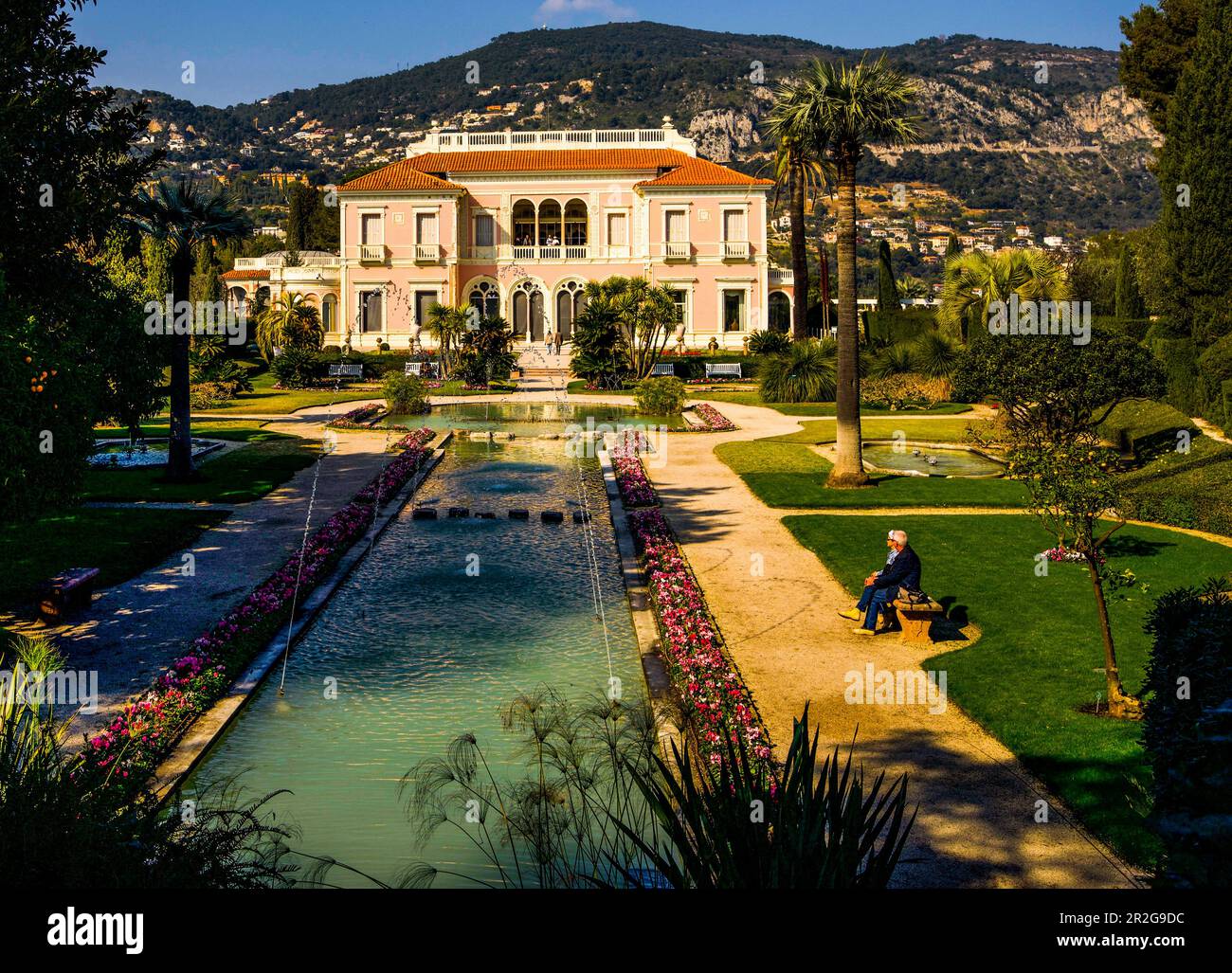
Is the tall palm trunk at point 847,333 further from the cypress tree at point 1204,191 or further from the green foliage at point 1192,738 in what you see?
the green foliage at point 1192,738

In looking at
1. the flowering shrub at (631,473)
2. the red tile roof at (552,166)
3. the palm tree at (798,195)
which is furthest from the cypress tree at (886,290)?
the flowering shrub at (631,473)

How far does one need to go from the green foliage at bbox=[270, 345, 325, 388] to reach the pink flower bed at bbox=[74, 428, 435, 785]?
28771mm

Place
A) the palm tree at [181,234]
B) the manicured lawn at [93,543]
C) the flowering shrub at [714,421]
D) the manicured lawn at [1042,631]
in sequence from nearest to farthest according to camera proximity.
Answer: the manicured lawn at [1042,631] < the manicured lawn at [93,543] < the palm tree at [181,234] < the flowering shrub at [714,421]

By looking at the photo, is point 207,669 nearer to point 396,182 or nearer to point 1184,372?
point 1184,372

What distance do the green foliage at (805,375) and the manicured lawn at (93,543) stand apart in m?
24.1

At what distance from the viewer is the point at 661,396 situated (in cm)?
3419

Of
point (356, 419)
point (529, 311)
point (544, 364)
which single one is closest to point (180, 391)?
point (356, 419)

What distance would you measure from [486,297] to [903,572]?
49.4 m

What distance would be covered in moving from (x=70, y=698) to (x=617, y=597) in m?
6.52

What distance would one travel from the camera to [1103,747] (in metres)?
8.83

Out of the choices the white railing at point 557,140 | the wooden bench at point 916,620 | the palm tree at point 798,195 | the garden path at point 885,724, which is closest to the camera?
the garden path at point 885,724

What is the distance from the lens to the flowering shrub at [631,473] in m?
20.2

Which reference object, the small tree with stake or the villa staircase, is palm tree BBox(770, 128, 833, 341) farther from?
the small tree with stake

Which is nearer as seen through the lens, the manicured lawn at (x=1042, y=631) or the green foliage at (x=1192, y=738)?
the green foliage at (x=1192, y=738)
